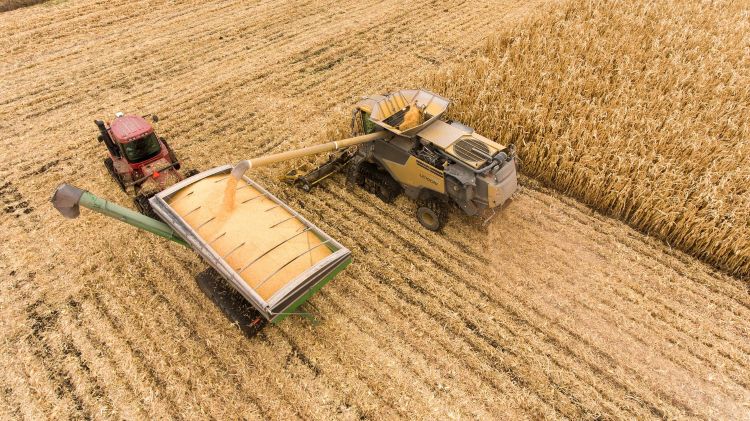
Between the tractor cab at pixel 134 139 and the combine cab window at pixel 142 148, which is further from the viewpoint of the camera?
the combine cab window at pixel 142 148

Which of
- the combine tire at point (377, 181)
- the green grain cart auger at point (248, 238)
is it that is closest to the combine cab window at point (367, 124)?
the combine tire at point (377, 181)

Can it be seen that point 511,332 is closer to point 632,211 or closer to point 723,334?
point 723,334

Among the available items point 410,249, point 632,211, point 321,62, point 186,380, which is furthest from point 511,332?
point 321,62

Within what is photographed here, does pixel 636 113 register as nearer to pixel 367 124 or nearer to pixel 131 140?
pixel 367 124

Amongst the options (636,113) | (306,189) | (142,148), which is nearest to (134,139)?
(142,148)

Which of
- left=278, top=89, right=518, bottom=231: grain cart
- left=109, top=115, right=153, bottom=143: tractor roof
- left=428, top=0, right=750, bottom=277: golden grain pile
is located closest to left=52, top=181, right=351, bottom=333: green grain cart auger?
left=278, top=89, right=518, bottom=231: grain cart

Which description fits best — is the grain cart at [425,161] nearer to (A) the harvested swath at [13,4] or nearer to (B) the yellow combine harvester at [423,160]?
(B) the yellow combine harvester at [423,160]

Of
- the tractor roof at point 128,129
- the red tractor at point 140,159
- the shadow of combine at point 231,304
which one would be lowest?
the shadow of combine at point 231,304
